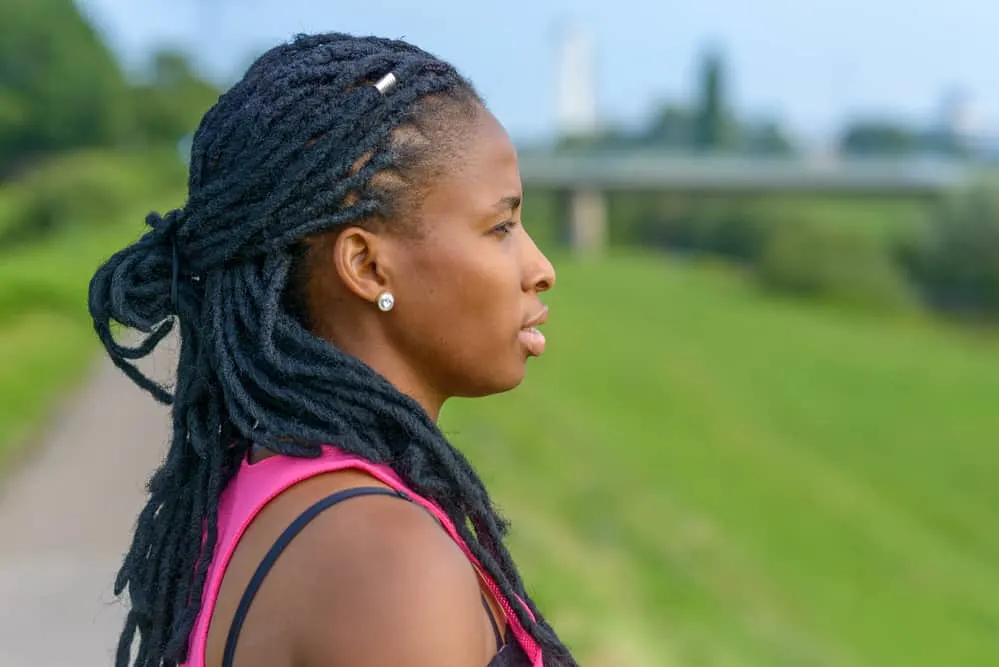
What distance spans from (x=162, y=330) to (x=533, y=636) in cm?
83

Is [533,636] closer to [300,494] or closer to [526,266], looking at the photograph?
[300,494]

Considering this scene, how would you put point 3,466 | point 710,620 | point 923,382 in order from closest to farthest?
point 3,466
point 710,620
point 923,382

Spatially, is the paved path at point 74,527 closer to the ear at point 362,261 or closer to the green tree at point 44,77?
the ear at point 362,261

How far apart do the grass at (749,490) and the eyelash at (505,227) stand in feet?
8.47

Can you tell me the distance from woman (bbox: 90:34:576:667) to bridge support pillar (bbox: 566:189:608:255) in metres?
67.7

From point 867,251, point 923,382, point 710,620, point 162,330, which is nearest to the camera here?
point 162,330

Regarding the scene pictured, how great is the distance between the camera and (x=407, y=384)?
191 centimetres

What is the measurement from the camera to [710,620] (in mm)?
13008

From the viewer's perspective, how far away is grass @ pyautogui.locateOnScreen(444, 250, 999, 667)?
40.1 ft

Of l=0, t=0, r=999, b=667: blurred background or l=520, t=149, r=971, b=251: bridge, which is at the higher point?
l=0, t=0, r=999, b=667: blurred background

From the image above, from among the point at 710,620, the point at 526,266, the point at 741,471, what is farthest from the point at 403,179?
the point at 741,471

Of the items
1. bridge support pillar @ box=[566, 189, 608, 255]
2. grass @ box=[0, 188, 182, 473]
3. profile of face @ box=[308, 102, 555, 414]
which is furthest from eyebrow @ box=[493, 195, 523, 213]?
bridge support pillar @ box=[566, 189, 608, 255]

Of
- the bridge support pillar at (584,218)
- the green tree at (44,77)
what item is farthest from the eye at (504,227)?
the bridge support pillar at (584,218)

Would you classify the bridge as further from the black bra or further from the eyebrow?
the black bra
